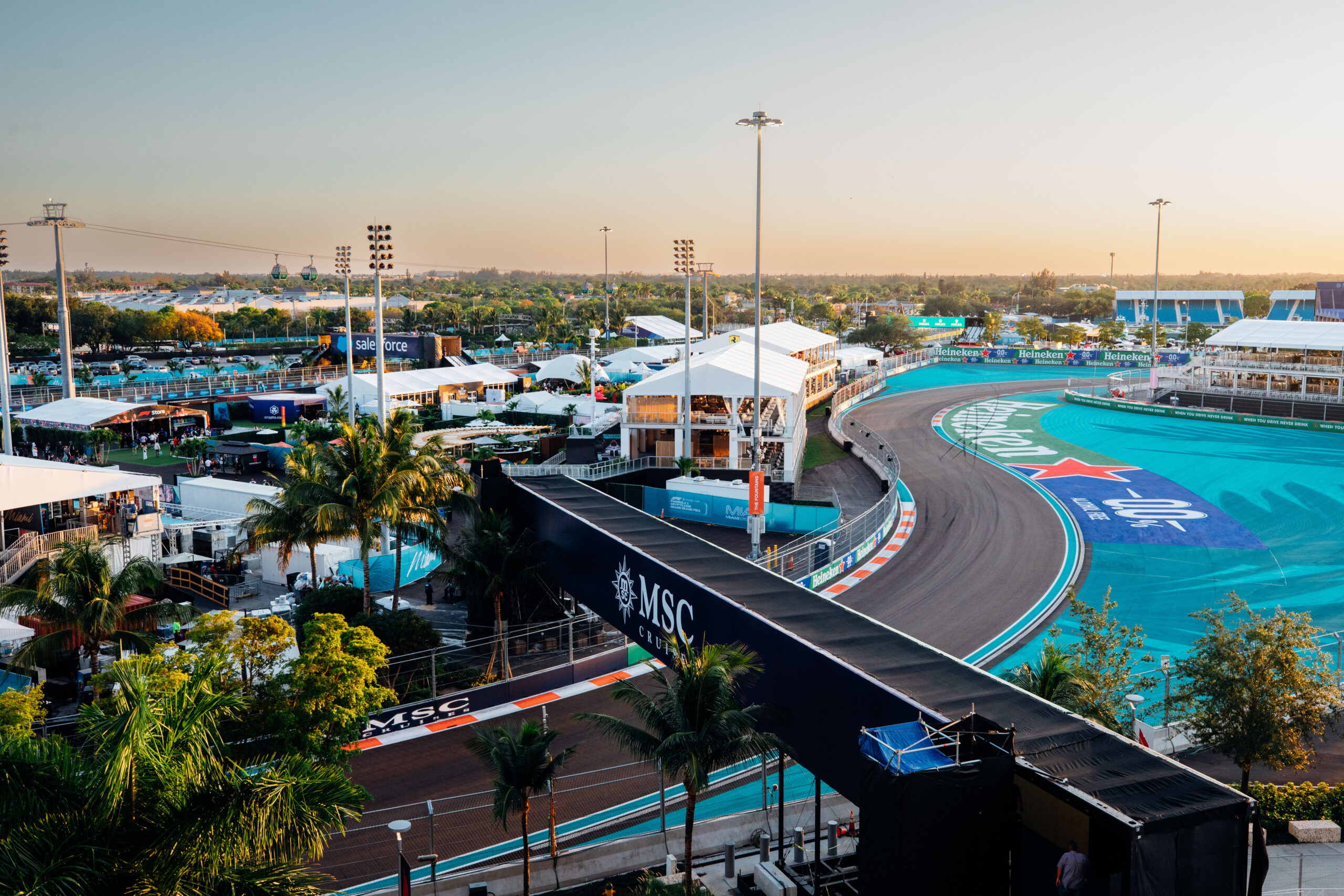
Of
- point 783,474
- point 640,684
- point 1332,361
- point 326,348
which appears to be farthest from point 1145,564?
point 326,348

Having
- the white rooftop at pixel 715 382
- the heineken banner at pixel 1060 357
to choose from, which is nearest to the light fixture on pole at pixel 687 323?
the white rooftop at pixel 715 382

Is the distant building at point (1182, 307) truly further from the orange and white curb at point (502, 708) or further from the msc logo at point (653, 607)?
the msc logo at point (653, 607)

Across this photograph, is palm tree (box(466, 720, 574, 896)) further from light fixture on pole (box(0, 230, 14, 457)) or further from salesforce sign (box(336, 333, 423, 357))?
salesforce sign (box(336, 333, 423, 357))

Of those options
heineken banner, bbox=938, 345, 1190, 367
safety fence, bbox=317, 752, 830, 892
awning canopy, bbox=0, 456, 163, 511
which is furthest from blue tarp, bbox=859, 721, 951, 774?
heineken banner, bbox=938, 345, 1190, 367

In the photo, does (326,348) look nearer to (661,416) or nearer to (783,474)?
(661,416)

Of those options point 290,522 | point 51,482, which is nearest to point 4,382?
point 51,482

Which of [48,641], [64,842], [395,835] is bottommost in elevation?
[395,835]

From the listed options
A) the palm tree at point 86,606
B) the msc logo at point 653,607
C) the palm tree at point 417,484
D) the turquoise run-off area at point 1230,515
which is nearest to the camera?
the msc logo at point 653,607
